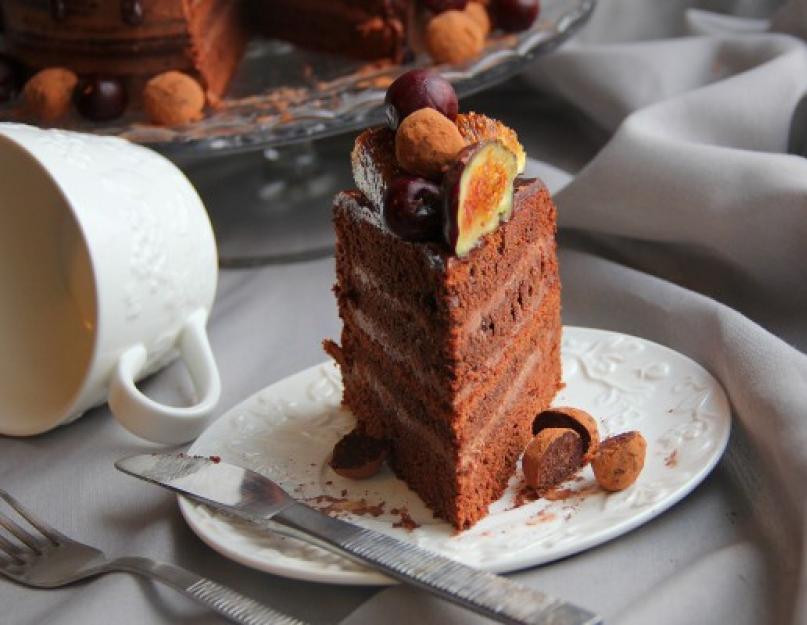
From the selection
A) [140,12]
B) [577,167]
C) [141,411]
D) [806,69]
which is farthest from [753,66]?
[141,411]

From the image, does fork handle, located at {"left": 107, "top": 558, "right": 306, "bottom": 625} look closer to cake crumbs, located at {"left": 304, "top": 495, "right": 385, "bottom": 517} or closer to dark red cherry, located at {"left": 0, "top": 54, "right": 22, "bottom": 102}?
cake crumbs, located at {"left": 304, "top": 495, "right": 385, "bottom": 517}

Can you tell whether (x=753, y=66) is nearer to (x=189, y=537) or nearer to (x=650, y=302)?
(x=650, y=302)

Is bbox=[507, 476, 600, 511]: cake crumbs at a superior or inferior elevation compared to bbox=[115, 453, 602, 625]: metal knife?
inferior

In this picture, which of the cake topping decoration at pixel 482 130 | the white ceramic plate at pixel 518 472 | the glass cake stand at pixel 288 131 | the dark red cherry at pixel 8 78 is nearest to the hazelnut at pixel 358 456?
the white ceramic plate at pixel 518 472

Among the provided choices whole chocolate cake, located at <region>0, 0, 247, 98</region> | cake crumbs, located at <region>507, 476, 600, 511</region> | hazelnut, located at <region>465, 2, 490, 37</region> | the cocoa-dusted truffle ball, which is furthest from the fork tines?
hazelnut, located at <region>465, 2, 490, 37</region>

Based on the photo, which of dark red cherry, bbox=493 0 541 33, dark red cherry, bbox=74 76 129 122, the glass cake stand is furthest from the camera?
dark red cherry, bbox=493 0 541 33

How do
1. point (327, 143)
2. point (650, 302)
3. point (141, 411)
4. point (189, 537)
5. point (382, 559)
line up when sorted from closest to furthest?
1. point (382, 559)
2. point (189, 537)
3. point (141, 411)
4. point (650, 302)
5. point (327, 143)
